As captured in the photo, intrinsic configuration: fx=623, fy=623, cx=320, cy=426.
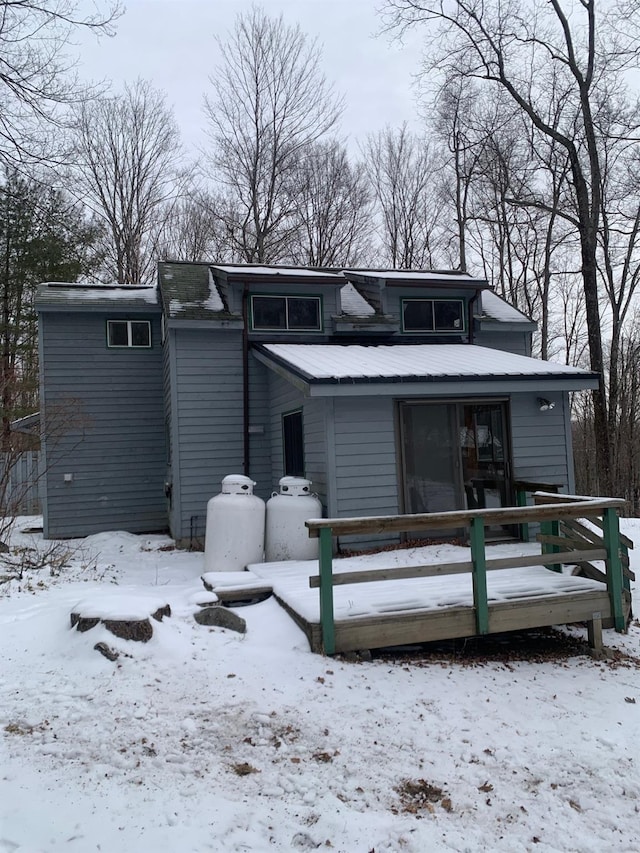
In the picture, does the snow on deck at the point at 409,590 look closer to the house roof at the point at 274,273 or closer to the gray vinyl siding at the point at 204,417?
the gray vinyl siding at the point at 204,417

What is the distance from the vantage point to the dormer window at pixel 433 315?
1162cm

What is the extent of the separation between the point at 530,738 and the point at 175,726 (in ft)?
7.18

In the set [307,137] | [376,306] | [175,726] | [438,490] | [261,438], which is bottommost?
[175,726]

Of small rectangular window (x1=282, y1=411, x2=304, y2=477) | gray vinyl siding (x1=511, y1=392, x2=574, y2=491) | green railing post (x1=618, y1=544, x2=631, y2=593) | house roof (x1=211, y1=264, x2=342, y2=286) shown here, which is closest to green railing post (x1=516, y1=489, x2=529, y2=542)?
gray vinyl siding (x1=511, y1=392, x2=574, y2=491)

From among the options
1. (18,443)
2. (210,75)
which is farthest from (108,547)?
(210,75)

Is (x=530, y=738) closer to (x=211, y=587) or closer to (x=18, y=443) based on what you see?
(x=211, y=587)

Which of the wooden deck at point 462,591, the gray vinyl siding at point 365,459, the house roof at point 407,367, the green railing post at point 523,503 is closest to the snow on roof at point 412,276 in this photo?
the house roof at point 407,367

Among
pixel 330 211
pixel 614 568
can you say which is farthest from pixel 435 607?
pixel 330 211

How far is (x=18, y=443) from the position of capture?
819cm

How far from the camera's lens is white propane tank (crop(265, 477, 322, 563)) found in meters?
7.92

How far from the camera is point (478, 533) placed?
17.2 feet

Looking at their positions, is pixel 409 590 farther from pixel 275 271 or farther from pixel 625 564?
pixel 275 271

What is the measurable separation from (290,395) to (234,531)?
8.62 ft

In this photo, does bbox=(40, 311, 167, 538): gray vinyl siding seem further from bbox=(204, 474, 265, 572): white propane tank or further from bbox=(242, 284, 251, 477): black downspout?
bbox=(204, 474, 265, 572): white propane tank
